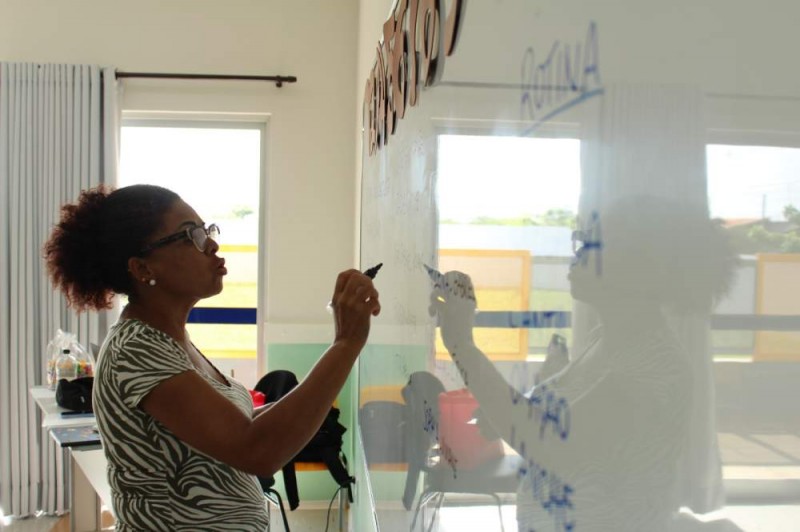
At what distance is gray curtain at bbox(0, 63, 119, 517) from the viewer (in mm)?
3912

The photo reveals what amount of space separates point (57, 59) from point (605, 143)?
13.8 ft

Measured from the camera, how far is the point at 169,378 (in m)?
1.05

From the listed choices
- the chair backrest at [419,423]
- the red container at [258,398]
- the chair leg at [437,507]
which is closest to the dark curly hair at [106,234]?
the chair backrest at [419,423]

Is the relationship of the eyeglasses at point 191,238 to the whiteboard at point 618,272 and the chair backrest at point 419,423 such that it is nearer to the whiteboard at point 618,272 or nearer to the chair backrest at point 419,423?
the chair backrest at point 419,423

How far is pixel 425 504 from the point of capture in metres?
1.08

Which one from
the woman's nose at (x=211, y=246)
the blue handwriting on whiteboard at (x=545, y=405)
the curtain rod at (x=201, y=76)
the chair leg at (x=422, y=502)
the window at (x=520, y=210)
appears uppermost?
the curtain rod at (x=201, y=76)

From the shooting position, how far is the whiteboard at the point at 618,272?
306 millimetres

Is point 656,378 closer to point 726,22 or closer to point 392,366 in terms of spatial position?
point 726,22

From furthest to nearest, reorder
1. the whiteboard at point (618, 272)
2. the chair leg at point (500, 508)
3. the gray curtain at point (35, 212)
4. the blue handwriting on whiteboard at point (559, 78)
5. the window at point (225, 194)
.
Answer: the window at point (225, 194), the gray curtain at point (35, 212), the chair leg at point (500, 508), the blue handwriting on whiteboard at point (559, 78), the whiteboard at point (618, 272)

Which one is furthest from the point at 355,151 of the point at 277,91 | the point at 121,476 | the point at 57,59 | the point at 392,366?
the point at 121,476

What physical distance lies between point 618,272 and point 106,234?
1.02 meters

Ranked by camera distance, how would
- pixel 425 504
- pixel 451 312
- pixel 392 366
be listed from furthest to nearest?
pixel 392 366 → pixel 425 504 → pixel 451 312

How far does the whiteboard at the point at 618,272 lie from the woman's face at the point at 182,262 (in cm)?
55

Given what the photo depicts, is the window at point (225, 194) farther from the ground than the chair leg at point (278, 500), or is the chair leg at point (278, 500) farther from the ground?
the window at point (225, 194)
